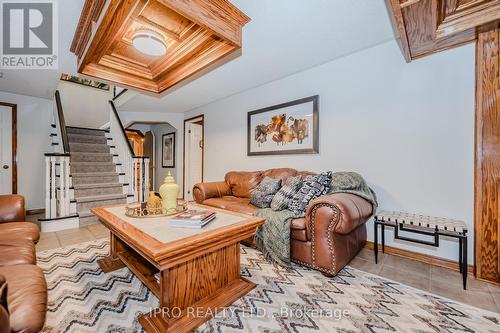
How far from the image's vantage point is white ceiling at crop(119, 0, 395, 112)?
6.26 ft

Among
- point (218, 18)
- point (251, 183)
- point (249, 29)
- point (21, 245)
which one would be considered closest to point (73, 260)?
point (21, 245)

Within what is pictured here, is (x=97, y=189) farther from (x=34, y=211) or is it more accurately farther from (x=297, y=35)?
(x=297, y=35)

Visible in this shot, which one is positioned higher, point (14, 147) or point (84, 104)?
point (84, 104)

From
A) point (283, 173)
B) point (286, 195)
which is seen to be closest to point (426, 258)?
point (286, 195)

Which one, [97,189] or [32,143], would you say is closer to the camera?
[97,189]

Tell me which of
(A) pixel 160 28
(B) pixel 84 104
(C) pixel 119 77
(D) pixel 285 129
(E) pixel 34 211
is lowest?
(E) pixel 34 211

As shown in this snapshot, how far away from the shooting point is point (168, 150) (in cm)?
642

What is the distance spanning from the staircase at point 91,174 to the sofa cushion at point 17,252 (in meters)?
→ 2.19

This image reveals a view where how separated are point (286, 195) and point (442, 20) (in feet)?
6.68

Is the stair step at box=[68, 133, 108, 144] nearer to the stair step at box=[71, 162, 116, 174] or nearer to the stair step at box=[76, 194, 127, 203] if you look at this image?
the stair step at box=[71, 162, 116, 174]

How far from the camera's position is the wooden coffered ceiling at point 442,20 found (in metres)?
1.66

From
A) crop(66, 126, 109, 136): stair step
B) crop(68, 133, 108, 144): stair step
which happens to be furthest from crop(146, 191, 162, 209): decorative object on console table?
crop(66, 126, 109, 136): stair step

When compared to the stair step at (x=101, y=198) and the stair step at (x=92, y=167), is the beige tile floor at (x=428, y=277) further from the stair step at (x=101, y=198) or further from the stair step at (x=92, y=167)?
the stair step at (x=92, y=167)

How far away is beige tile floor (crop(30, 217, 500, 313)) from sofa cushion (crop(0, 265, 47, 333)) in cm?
183
